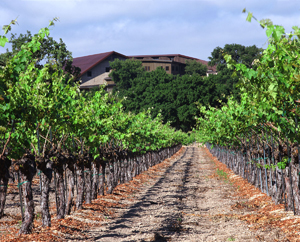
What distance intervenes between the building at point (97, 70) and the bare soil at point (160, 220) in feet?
246

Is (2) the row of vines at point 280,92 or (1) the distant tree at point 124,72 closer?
(2) the row of vines at point 280,92

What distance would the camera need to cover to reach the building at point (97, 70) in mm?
95938

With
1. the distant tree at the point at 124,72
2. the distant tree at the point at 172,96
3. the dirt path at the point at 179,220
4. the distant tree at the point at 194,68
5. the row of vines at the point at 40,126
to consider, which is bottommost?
the dirt path at the point at 179,220

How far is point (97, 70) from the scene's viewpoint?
9850 centimetres

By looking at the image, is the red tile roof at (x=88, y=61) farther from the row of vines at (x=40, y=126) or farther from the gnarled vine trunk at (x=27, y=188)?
the gnarled vine trunk at (x=27, y=188)

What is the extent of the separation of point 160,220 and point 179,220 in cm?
75

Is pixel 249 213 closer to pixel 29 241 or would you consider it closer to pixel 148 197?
pixel 148 197

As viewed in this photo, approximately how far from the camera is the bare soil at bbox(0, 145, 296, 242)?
1181cm

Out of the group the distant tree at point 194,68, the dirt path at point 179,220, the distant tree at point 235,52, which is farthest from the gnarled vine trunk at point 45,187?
the distant tree at point 194,68

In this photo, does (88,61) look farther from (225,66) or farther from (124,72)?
(225,66)

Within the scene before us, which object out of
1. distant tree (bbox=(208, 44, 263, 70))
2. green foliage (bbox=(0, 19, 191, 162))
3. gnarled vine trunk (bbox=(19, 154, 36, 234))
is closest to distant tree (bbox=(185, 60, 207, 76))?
distant tree (bbox=(208, 44, 263, 70))

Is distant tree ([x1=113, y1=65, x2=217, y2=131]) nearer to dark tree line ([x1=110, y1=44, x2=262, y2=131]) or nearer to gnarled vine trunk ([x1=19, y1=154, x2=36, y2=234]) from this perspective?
dark tree line ([x1=110, y1=44, x2=262, y2=131])

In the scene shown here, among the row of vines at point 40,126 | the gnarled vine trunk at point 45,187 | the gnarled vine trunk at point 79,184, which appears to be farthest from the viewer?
the gnarled vine trunk at point 79,184

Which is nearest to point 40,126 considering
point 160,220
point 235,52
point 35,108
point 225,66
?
point 35,108
